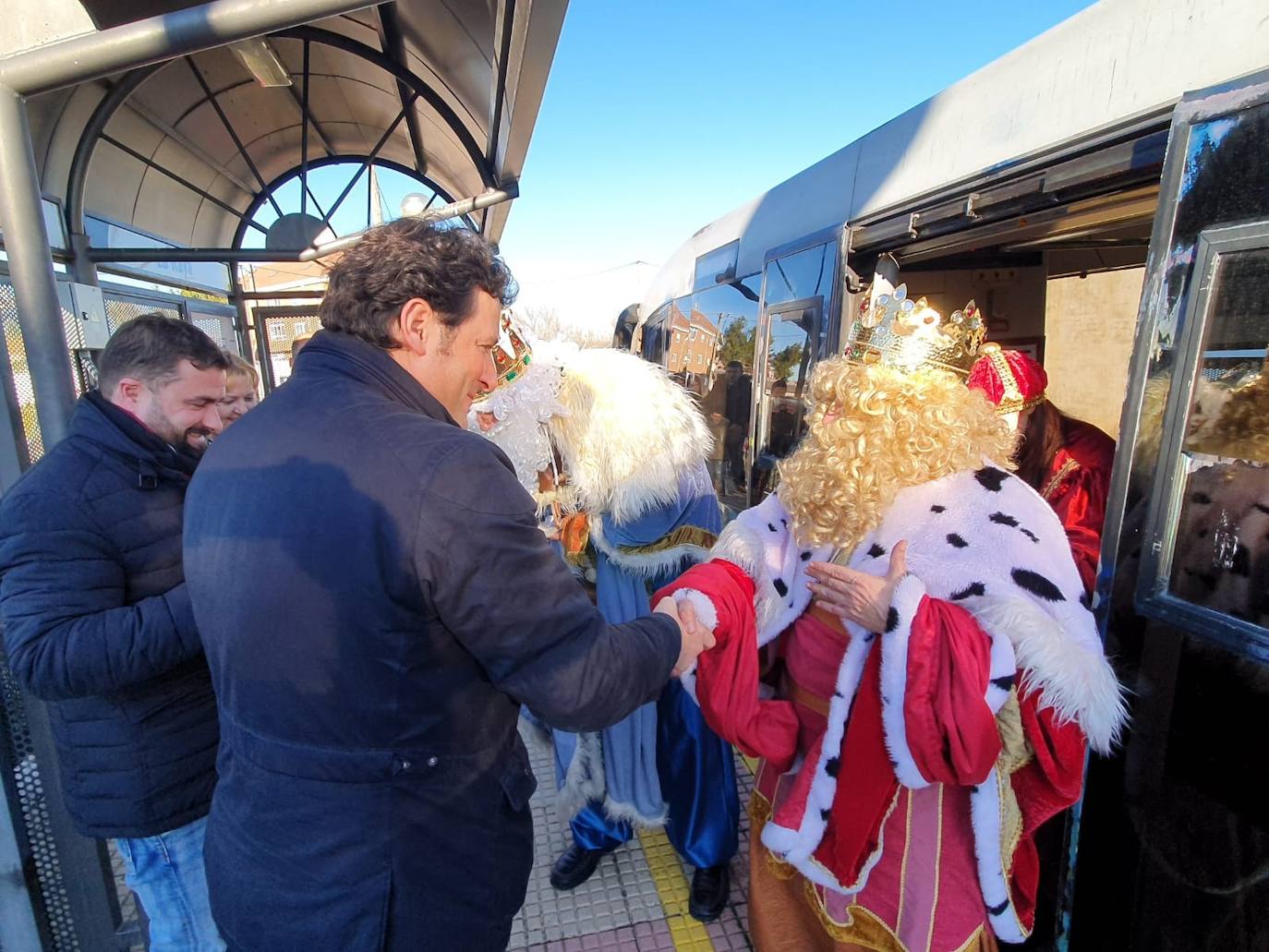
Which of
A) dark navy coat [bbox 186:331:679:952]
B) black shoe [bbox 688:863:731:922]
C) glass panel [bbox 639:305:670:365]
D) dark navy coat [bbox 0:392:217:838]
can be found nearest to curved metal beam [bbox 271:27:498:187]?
glass panel [bbox 639:305:670:365]

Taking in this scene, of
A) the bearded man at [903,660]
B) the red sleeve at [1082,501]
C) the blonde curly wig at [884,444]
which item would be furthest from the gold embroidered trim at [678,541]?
the red sleeve at [1082,501]

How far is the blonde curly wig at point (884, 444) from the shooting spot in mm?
1588

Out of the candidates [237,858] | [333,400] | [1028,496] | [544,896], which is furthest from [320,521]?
[544,896]

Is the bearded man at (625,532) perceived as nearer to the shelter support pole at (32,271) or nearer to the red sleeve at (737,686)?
the red sleeve at (737,686)

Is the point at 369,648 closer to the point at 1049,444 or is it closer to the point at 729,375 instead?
the point at 1049,444

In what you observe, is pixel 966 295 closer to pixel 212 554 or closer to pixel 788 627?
pixel 788 627

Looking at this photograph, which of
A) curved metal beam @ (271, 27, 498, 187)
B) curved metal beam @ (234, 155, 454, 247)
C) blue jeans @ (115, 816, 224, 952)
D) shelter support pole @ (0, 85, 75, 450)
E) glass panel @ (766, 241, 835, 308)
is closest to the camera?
shelter support pole @ (0, 85, 75, 450)

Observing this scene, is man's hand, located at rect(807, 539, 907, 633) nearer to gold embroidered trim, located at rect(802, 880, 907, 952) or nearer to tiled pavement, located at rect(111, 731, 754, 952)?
gold embroidered trim, located at rect(802, 880, 907, 952)

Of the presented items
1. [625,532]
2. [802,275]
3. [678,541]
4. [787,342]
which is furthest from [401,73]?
[678,541]

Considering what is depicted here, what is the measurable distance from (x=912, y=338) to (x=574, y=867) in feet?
7.84

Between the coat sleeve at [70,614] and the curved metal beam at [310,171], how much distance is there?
4.88 metres

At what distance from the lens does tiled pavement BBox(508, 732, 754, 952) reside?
7.51 ft

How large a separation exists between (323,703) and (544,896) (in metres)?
1.93

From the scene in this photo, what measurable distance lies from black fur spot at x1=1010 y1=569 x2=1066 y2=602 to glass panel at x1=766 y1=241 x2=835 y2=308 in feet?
6.48
